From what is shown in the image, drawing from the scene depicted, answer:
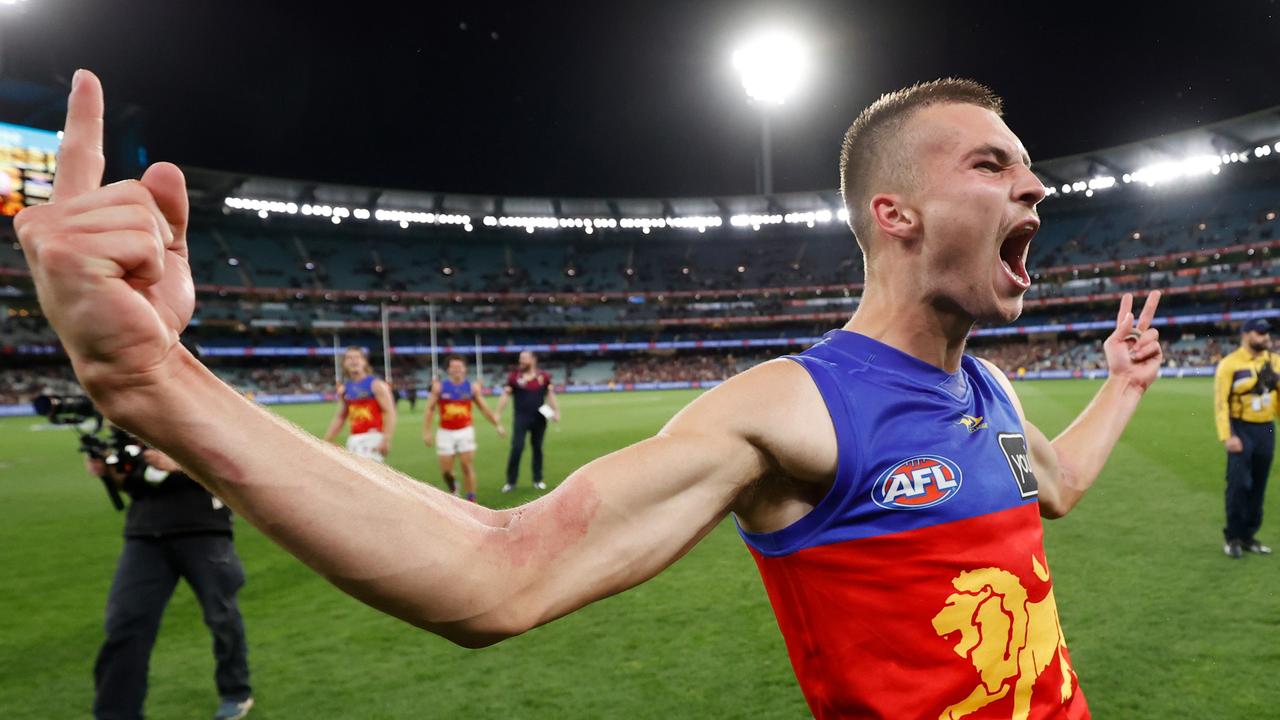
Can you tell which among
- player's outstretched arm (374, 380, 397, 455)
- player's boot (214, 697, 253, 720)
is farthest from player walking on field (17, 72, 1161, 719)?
player's outstretched arm (374, 380, 397, 455)

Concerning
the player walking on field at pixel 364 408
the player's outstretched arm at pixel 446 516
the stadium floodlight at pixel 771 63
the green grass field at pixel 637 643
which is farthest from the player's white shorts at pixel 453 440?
the stadium floodlight at pixel 771 63

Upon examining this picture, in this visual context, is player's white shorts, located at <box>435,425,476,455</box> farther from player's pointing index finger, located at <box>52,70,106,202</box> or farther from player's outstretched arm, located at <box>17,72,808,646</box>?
player's pointing index finger, located at <box>52,70,106,202</box>

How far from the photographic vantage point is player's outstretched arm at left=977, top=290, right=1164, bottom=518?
2188 millimetres

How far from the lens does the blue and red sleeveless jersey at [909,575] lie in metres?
1.44

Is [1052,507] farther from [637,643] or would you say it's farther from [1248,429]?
[1248,429]

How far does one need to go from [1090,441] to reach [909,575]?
1428mm

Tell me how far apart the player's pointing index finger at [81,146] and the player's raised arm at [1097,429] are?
7.29 feet

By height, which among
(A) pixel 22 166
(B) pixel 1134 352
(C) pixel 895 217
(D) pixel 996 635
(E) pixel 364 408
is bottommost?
(E) pixel 364 408

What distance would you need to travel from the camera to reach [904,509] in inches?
57.7

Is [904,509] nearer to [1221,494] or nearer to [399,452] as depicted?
[1221,494]

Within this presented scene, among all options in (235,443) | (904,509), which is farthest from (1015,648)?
(235,443)

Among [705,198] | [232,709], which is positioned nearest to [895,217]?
[232,709]

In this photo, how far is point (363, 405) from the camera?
10.1 meters

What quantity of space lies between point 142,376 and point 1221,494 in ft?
41.8
